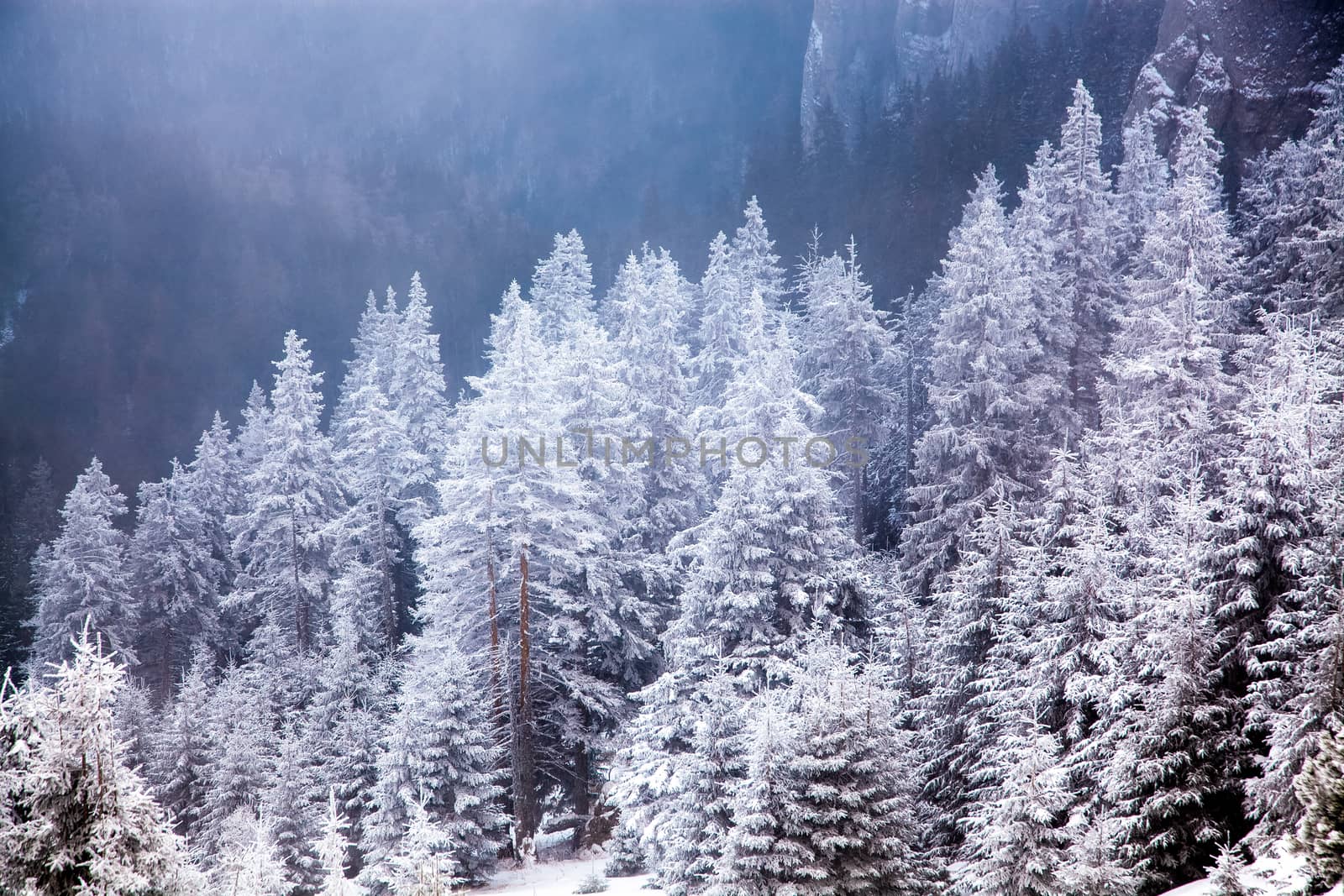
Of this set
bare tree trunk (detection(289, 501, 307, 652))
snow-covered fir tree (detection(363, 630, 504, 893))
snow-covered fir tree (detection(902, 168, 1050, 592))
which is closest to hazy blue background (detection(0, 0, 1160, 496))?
snow-covered fir tree (detection(902, 168, 1050, 592))

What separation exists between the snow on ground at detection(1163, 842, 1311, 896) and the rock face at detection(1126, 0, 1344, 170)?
34150 mm

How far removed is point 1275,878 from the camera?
11.2 metres

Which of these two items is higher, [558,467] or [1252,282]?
[1252,282]

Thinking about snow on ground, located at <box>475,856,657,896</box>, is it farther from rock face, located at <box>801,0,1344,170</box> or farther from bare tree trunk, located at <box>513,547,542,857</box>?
rock face, located at <box>801,0,1344,170</box>

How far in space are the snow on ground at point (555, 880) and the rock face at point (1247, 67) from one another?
36.4m

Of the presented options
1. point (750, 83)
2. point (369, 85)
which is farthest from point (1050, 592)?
point (369, 85)

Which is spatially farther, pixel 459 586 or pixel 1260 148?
pixel 1260 148

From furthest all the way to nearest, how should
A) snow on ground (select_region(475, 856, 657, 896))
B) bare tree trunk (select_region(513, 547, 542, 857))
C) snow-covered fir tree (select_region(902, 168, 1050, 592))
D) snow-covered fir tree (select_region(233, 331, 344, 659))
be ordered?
snow-covered fir tree (select_region(233, 331, 344, 659))
snow-covered fir tree (select_region(902, 168, 1050, 592))
bare tree trunk (select_region(513, 547, 542, 857))
snow on ground (select_region(475, 856, 657, 896))

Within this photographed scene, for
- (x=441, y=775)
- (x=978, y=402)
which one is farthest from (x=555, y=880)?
(x=978, y=402)

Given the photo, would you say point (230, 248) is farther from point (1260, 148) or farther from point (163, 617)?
point (1260, 148)

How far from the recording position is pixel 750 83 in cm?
10219

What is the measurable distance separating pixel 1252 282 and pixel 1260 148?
41.9 ft

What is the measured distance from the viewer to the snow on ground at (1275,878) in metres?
9.74

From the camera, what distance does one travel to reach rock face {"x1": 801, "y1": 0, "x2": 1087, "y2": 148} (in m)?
64.0
